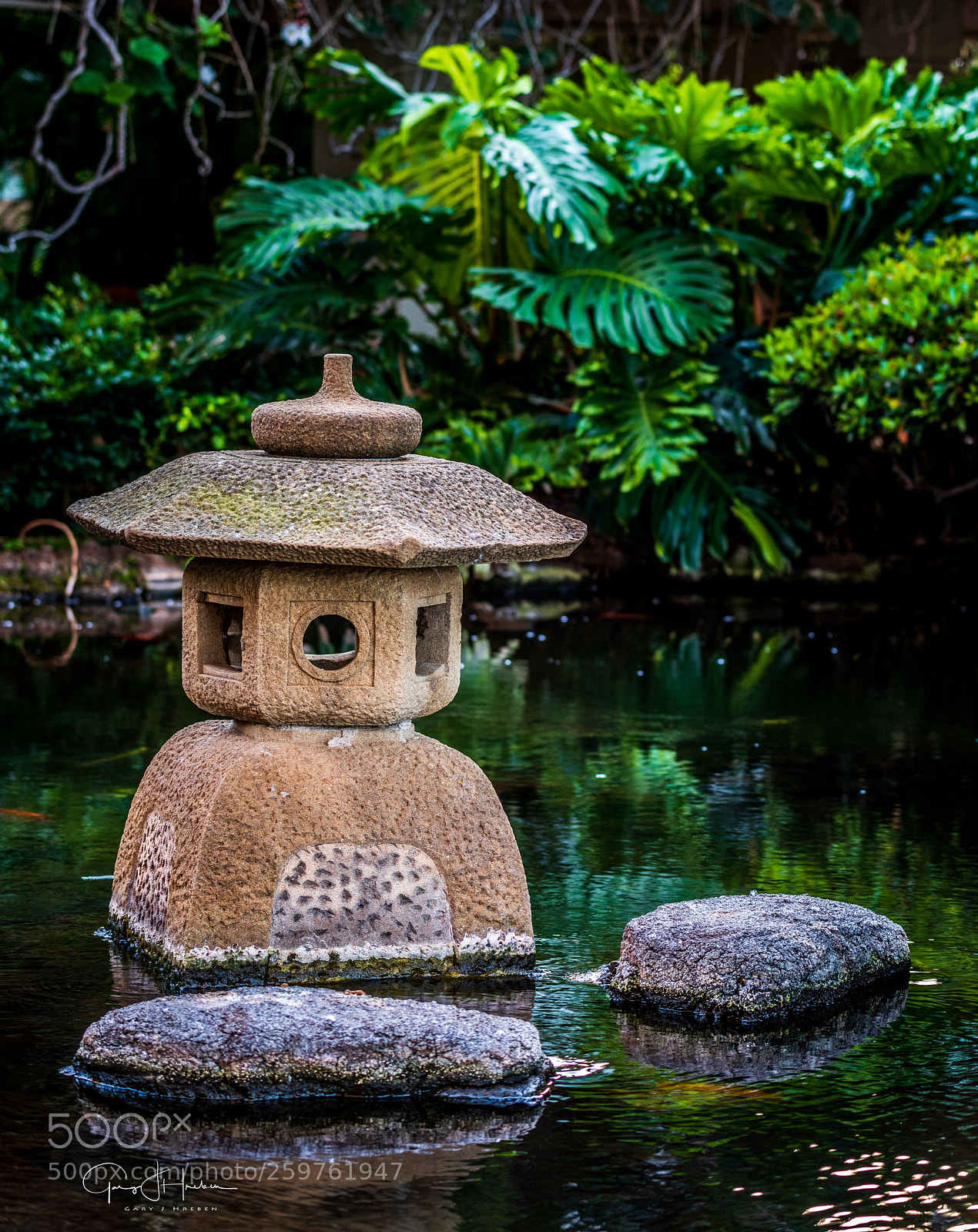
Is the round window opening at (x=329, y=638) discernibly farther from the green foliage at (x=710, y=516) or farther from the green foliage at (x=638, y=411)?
the green foliage at (x=710, y=516)

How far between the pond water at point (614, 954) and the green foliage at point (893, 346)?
1880 millimetres

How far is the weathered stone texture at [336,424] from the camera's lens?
4.89m

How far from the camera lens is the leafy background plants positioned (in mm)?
11586

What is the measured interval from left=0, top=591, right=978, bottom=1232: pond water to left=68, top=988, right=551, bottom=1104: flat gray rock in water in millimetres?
83

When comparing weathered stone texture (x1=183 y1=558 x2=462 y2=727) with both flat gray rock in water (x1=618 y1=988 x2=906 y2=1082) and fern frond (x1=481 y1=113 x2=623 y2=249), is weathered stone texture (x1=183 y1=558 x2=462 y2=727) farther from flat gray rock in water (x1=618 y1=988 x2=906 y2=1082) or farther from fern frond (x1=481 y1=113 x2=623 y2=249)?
fern frond (x1=481 y1=113 x2=623 y2=249)

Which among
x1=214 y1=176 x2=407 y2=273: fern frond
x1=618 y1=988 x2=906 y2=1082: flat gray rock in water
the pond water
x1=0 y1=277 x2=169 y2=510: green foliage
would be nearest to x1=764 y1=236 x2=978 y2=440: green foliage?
the pond water

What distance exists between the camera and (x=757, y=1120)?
3846mm

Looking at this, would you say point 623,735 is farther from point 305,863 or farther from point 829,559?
point 829,559

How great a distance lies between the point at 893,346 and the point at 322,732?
732 cm

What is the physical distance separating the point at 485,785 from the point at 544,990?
24.6 inches

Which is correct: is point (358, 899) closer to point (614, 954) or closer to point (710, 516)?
point (614, 954)

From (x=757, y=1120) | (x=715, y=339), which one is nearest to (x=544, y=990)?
(x=757, y=1120)

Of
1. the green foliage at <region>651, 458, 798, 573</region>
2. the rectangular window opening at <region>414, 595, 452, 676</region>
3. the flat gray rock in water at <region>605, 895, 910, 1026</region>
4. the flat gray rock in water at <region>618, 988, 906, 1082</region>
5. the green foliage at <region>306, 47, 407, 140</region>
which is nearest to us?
the flat gray rock in water at <region>618, 988, 906, 1082</region>
